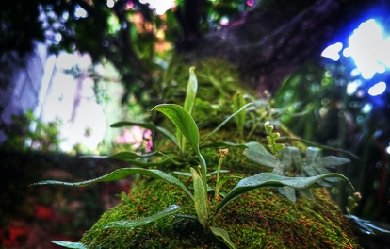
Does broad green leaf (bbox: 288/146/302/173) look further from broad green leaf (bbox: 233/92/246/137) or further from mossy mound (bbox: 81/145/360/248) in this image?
broad green leaf (bbox: 233/92/246/137)

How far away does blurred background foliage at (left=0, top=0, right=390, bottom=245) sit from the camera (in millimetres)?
1222

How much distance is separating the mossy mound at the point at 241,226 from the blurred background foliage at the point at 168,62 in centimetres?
70

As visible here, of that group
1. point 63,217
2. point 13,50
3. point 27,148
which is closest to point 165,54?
point 13,50

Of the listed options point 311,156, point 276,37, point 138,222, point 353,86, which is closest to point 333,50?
point 276,37

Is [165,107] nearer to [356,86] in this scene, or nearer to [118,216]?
[118,216]

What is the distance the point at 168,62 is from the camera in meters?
1.70

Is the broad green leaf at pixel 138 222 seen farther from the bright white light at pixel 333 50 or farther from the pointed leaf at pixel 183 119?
the bright white light at pixel 333 50

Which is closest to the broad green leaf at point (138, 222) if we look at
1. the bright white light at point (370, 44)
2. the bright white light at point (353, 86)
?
the bright white light at point (370, 44)

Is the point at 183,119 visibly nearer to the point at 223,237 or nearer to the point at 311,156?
the point at 223,237

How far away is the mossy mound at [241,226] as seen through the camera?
1.23ft

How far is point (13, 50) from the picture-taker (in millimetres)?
1883

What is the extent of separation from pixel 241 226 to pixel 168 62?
4.62 ft

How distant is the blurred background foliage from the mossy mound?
70 cm

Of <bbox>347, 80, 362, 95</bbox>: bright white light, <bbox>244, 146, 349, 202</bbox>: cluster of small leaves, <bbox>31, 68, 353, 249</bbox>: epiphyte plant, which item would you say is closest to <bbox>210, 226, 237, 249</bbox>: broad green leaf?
<bbox>31, 68, 353, 249</bbox>: epiphyte plant
